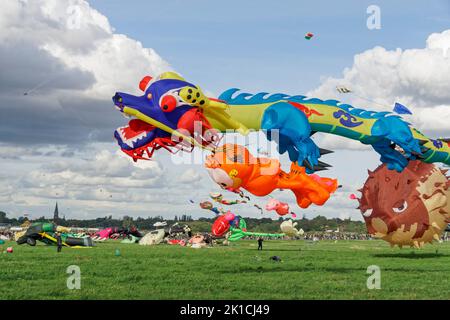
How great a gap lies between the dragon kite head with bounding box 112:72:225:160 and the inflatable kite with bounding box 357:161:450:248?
12.8 metres

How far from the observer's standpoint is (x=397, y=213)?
24.3 m

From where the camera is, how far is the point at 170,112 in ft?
45.1

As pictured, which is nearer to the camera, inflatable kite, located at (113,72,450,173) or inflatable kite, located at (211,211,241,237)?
inflatable kite, located at (113,72,450,173)

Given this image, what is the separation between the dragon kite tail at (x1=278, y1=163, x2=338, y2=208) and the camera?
47.8ft

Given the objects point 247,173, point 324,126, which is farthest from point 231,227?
point 247,173

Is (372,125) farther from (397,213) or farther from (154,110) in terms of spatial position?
(397,213)

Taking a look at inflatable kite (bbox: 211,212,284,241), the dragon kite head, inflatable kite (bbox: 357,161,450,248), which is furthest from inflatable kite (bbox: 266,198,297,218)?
inflatable kite (bbox: 211,212,284,241)

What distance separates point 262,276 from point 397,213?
846 centimetres

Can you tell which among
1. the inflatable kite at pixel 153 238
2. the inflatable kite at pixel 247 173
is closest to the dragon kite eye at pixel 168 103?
the inflatable kite at pixel 247 173

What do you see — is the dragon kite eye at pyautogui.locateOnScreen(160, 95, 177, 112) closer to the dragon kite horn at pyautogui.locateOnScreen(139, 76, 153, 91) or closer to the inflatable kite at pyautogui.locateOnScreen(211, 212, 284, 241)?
the dragon kite horn at pyautogui.locateOnScreen(139, 76, 153, 91)

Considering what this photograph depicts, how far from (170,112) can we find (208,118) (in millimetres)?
923

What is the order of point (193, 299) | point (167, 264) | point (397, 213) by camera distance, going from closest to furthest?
point (193, 299)
point (167, 264)
point (397, 213)

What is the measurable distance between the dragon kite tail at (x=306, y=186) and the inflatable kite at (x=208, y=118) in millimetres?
280
